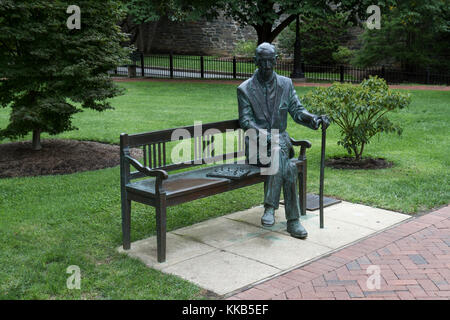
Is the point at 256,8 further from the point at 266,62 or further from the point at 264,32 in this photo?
the point at 266,62

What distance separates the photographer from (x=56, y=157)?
31.6ft

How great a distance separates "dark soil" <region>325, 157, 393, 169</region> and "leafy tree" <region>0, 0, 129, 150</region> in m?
3.94

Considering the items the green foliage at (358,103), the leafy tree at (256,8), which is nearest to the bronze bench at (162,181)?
the green foliage at (358,103)

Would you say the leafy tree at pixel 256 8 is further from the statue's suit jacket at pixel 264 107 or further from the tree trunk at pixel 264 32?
the statue's suit jacket at pixel 264 107

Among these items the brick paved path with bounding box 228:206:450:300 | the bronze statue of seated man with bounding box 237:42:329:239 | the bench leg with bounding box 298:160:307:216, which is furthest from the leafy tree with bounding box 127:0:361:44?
the brick paved path with bounding box 228:206:450:300

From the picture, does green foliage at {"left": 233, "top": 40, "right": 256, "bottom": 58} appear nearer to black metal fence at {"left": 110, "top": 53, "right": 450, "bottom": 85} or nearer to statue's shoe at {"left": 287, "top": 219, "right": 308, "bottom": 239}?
black metal fence at {"left": 110, "top": 53, "right": 450, "bottom": 85}

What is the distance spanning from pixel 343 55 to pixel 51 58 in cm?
2142

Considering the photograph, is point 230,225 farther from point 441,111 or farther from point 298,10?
point 298,10

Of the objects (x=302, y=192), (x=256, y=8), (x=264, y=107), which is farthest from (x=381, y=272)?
(x=256, y=8)

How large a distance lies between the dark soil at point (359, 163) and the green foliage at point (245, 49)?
937 inches

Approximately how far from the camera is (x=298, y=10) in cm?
2092

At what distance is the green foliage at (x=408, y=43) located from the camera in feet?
79.2

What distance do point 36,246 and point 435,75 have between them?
21238 mm
